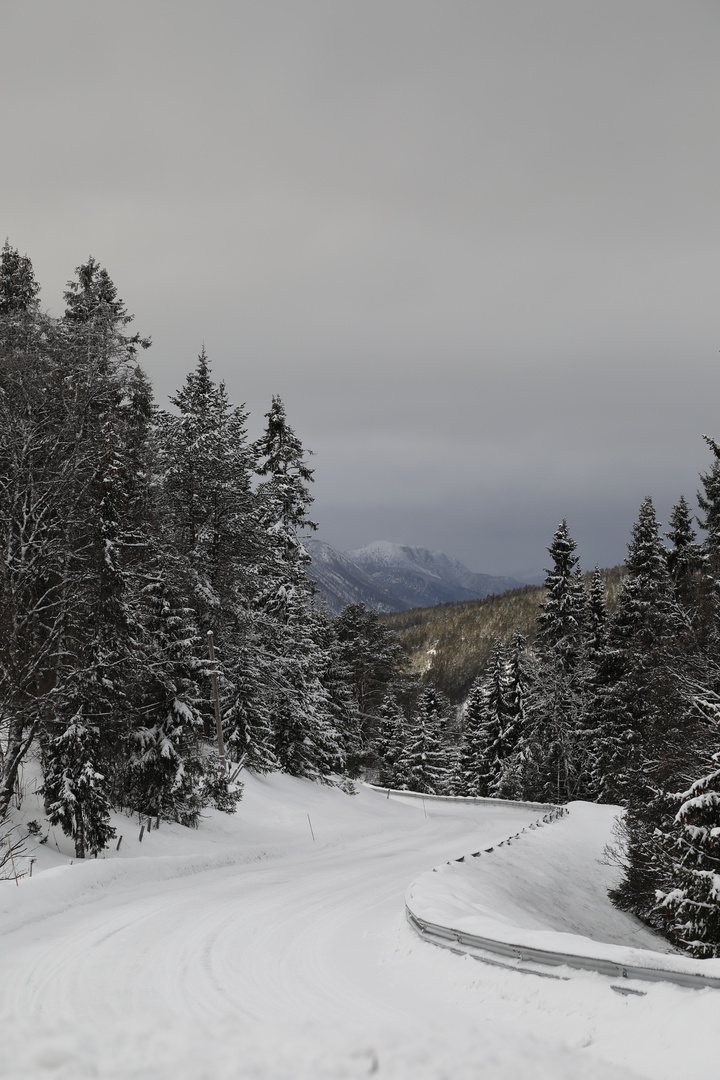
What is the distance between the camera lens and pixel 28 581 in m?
16.9

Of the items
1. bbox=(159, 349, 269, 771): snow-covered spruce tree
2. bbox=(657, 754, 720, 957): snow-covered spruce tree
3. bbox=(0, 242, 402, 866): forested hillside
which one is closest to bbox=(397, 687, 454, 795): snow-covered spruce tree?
bbox=(0, 242, 402, 866): forested hillside

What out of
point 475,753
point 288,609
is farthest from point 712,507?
point 475,753

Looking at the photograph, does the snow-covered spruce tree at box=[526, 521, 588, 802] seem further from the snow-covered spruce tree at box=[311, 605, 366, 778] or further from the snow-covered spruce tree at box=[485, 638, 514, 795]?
the snow-covered spruce tree at box=[311, 605, 366, 778]

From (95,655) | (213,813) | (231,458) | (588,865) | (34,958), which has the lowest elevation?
(588,865)

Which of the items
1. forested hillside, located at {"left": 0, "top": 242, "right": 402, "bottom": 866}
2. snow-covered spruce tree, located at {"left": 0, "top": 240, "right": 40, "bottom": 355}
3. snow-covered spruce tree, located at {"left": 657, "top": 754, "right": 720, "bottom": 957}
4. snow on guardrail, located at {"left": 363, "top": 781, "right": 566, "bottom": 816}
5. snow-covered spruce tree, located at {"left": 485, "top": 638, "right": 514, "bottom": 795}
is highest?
snow-covered spruce tree, located at {"left": 0, "top": 240, "right": 40, "bottom": 355}

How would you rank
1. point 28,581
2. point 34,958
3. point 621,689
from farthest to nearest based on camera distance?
point 621,689 → point 28,581 → point 34,958

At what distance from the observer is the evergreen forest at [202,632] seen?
1658cm

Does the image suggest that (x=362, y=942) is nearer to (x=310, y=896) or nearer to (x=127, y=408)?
(x=310, y=896)

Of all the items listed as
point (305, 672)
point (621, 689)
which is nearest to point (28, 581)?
point (305, 672)

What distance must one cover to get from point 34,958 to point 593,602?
4132cm

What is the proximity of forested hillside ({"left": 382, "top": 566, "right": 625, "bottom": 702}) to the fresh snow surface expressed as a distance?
11764cm

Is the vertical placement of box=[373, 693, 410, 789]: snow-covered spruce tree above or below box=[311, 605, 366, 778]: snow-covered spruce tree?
below

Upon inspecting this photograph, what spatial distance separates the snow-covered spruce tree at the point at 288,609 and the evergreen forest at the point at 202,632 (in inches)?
4.9

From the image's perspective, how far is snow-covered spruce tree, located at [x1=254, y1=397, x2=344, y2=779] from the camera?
33.1m
